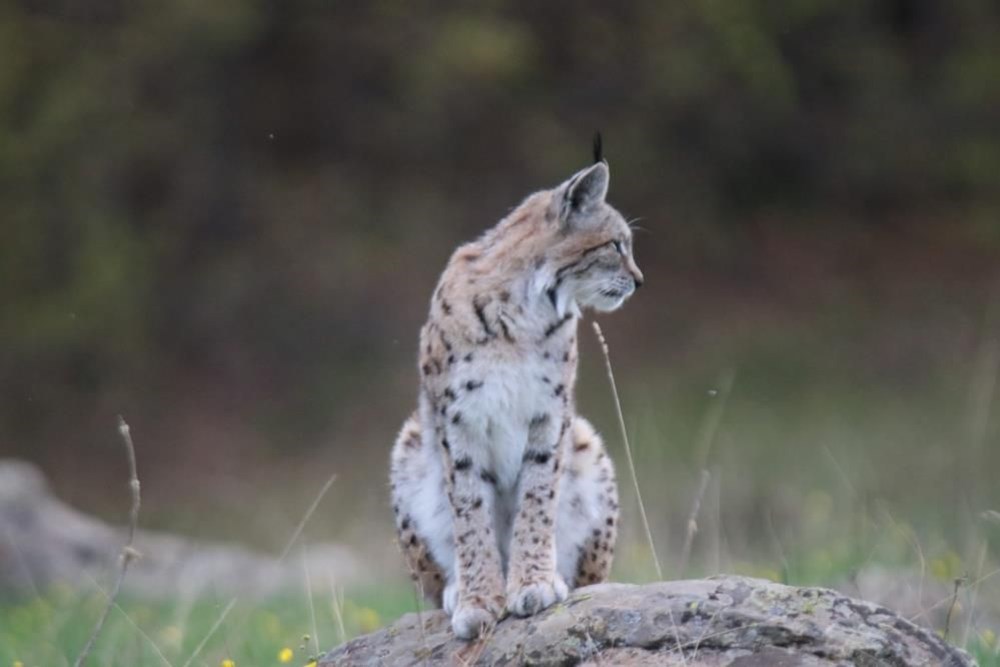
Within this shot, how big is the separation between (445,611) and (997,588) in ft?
9.62

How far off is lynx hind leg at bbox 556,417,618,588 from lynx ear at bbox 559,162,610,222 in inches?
31.4

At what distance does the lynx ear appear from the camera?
5.94 m

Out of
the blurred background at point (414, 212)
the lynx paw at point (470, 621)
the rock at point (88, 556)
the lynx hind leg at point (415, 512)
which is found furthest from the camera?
the blurred background at point (414, 212)

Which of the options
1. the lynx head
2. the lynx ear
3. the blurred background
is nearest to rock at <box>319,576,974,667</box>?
the lynx head

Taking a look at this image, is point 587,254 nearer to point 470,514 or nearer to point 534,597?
point 470,514

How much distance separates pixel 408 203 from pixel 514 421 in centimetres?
1500

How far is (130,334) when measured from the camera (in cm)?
1833

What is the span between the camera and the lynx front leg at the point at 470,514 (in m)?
5.80

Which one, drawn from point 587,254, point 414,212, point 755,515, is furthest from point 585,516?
point 414,212

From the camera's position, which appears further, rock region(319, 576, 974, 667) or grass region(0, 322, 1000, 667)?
grass region(0, 322, 1000, 667)

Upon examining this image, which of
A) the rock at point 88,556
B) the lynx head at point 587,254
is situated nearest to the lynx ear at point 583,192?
the lynx head at point 587,254

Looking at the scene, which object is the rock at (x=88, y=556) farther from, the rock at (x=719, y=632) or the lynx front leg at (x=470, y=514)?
the rock at (x=719, y=632)

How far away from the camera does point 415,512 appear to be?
6.21 meters

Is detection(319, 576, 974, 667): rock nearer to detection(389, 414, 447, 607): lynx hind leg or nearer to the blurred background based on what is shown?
detection(389, 414, 447, 607): lynx hind leg
